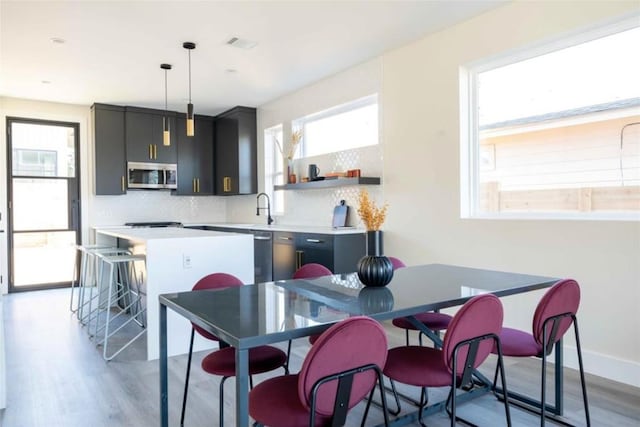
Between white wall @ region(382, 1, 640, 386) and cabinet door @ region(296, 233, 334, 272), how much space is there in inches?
24.9

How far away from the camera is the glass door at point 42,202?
6.09 metres

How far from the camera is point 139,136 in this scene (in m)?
6.52

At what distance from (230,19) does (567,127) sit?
2713 millimetres

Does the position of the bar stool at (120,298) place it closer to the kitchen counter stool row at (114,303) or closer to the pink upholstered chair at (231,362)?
the kitchen counter stool row at (114,303)

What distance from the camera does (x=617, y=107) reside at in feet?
9.52

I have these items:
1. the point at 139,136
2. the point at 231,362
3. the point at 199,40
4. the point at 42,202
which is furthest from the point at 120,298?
the point at 231,362

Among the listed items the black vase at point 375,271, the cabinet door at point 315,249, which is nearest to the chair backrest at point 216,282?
the black vase at point 375,271

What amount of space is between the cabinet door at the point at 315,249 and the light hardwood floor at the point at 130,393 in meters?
0.90

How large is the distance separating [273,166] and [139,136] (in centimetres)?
203

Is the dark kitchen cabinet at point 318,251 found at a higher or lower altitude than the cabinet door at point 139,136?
lower

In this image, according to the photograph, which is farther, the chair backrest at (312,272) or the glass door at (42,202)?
the glass door at (42,202)

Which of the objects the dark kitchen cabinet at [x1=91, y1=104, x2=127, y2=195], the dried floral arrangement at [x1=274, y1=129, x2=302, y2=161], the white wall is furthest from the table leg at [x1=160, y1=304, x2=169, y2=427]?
the dark kitchen cabinet at [x1=91, y1=104, x2=127, y2=195]

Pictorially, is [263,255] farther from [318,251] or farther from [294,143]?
[294,143]

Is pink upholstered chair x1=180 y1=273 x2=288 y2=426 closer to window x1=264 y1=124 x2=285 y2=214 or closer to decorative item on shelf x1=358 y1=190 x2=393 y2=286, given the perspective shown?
decorative item on shelf x1=358 y1=190 x2=393 y2=286
